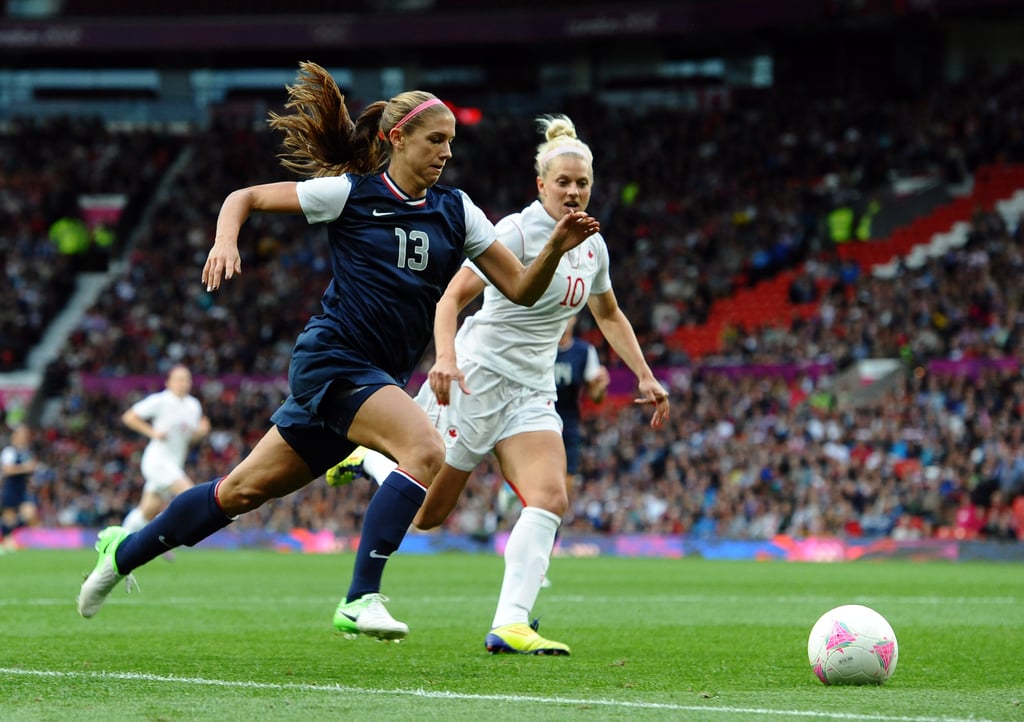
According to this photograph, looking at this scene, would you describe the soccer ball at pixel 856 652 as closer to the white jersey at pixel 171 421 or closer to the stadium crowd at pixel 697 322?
the white jersey at pixel 171 421

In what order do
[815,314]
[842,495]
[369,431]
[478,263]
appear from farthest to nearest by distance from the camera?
1. [815,314]
2. [842,495]
3. [478,263]
4. [369,431]

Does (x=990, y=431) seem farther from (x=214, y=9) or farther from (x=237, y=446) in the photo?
(x=214, y=9)

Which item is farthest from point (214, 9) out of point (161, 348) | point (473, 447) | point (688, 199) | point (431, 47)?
point (473, 447)

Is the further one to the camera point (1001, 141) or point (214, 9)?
point (214, 9)

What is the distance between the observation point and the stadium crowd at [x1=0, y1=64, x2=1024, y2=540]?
23125 mm

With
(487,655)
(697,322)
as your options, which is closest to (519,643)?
(487,655)

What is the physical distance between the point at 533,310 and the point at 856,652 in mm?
2610

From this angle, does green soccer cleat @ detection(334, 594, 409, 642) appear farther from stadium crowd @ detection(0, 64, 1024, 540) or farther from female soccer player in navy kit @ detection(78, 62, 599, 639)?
stadium crowd @ detection(0, 64, 1024, 540)

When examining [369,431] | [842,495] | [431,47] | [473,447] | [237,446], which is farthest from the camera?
[431,47]

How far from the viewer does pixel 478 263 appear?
713 centimetres

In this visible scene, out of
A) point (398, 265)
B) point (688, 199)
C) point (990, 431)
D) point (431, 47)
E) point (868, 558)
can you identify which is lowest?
point (868, 558)

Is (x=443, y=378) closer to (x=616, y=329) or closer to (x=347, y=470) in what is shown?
(x=616, y=329)

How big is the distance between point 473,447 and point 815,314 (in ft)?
69.3

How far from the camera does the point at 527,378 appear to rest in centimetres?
799
